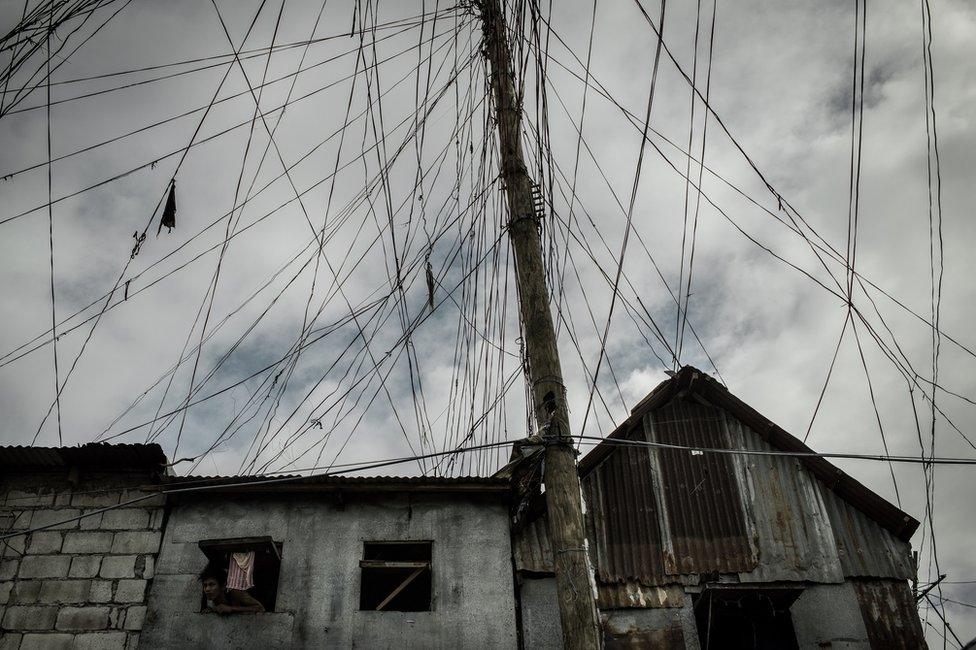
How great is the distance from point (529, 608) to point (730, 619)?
11.4ft

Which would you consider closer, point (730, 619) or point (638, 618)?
point (638, 618)

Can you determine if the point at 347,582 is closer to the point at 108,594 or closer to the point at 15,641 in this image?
the point at 108,594

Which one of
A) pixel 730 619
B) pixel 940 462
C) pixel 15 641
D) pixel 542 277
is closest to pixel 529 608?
pixel 730 619

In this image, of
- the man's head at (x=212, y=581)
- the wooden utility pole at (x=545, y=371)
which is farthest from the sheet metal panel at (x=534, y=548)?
the man's head at (x=212, y=581)

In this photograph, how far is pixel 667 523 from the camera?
11.2 meters

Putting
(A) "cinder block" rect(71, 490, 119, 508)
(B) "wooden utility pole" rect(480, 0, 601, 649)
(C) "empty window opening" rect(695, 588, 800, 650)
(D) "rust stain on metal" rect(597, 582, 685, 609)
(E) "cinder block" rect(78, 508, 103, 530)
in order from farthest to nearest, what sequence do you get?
1. (A) "cinder block" rect(71, 490, 119, 508)
2. (E) "cinder block" rect(78, 508, 103, 530)
3. (D) "rust stain on metal" rect(597, 582, 685, 609)
4. (C) "empty window opening" rect(695, 588, 800, 650)
5. (B) "wooden utility pole" rect(480, 0, 601, 649)

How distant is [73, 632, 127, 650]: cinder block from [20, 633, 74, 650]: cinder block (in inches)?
4.7

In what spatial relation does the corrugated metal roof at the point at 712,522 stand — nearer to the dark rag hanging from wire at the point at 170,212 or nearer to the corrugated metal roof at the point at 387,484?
the corrugated metal roof at the point at 387,484

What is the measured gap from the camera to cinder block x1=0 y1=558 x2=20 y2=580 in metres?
10.6

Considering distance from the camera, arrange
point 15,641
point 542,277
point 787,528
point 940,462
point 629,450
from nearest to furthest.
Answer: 1. point 940,462
2. point 542,277
3. point 15,641
4. point 787,528
5. point 629,450

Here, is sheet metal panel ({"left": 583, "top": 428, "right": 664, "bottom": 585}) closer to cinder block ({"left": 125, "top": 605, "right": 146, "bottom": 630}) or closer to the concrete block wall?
cinder block ({"left": 125, "top": 605, "right": 146, "bottom": 630})

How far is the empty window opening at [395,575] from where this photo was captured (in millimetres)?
10750

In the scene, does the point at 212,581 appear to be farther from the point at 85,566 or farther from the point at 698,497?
the point at 698,497

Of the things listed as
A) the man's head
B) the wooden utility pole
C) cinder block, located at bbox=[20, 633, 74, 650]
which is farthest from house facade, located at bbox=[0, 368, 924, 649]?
the wooden utility pole
